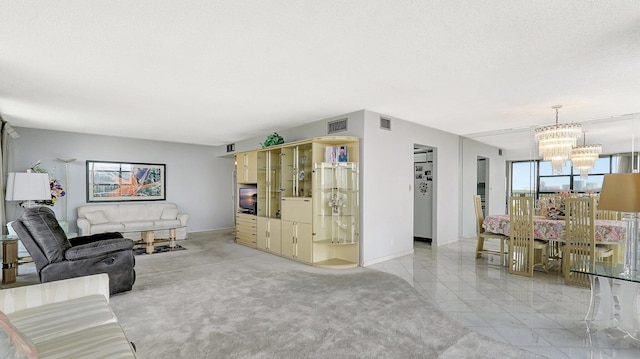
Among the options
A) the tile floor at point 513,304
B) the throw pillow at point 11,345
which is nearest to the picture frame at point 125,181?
the tile floor at point 513,304

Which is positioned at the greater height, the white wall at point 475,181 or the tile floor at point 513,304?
the white wall at point 475,181

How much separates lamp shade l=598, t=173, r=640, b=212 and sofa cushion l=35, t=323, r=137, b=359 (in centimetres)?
352

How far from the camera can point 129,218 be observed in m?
7.29

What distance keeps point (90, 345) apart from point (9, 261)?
12.7 feet

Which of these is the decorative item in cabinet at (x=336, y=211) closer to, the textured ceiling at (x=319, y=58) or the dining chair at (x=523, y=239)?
the textured ceiling at (x=319, y=58)

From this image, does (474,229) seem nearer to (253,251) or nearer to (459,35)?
(253,251)

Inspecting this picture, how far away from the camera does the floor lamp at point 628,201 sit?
7.74ft

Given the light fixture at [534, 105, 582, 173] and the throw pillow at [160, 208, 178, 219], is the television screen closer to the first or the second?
the throw pillow at [160, 208, 178, 219]

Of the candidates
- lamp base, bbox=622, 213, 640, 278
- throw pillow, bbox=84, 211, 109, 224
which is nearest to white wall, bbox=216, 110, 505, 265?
lamp base, bbox=622, 213, 640, 278

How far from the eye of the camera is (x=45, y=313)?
200 cm

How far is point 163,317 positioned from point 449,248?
210 inches

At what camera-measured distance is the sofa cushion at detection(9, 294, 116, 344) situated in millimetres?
1777

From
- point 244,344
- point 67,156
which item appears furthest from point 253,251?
point 67,156

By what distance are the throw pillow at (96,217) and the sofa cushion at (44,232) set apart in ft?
12.6
